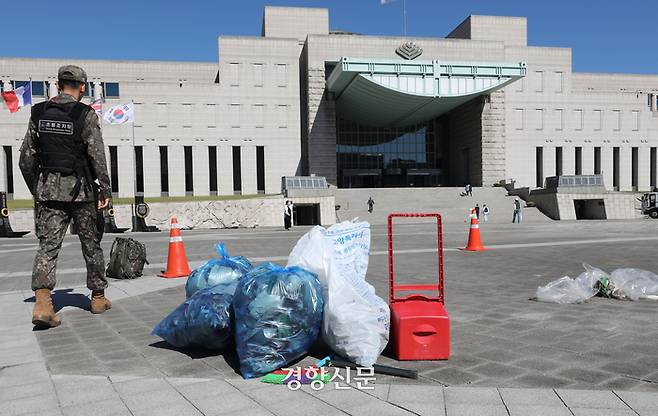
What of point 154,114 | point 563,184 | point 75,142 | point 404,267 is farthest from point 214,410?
Result: point 154,114

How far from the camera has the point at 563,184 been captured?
34500mm

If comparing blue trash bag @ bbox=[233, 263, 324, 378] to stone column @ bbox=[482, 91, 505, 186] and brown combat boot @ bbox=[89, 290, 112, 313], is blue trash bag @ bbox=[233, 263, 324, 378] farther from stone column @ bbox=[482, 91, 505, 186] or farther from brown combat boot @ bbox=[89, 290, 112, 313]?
stone column @ bbox=[482, 91, 505, 186]

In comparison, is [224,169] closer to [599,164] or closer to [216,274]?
[599,164]

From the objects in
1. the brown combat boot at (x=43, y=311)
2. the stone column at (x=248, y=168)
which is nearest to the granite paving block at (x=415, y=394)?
the brown combat boot at (x=43, y=311)

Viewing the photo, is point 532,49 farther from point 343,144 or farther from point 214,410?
point 214,410

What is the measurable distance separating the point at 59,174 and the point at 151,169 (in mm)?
43218

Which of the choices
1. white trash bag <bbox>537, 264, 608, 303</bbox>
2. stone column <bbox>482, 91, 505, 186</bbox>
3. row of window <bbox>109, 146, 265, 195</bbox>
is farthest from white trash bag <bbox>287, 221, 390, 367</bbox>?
stone column <bbox>482, 91, 505, 186</bbox>

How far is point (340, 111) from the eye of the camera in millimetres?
53469

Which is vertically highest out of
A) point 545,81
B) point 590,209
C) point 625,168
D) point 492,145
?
point 545,81

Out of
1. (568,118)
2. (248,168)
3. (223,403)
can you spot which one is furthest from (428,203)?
(223,403)

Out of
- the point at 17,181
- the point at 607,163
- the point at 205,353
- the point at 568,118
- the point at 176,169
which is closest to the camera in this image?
the point at 205,353

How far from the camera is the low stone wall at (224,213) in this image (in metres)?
28.8

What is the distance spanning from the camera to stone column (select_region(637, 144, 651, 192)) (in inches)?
2074

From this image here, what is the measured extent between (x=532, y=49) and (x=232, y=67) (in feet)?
108
